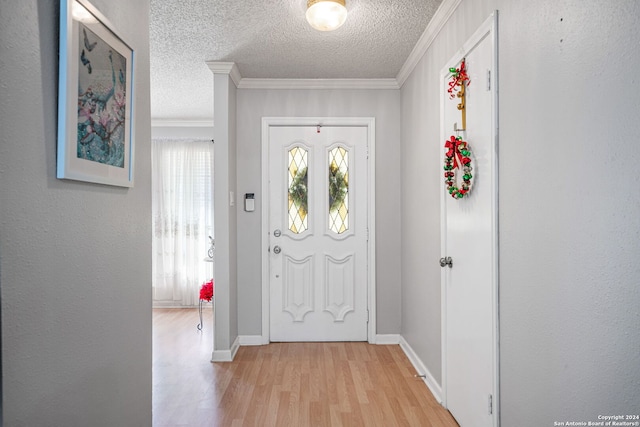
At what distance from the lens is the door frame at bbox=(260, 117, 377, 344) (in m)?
3.78

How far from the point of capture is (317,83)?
378 cm

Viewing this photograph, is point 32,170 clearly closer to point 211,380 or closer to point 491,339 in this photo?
point 491,339

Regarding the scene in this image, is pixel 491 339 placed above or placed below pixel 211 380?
above

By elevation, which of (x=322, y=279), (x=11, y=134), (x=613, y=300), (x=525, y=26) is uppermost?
(x=525, y=26)

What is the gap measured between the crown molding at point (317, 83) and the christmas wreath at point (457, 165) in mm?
1740

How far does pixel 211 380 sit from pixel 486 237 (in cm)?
225

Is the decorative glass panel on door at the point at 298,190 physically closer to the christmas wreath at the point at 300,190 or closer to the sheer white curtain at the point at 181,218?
the christmas wreath at the point at 300,190

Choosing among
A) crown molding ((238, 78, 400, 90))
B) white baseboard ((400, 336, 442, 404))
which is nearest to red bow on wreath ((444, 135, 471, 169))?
white baseboard ((400, 336, 442, 404))

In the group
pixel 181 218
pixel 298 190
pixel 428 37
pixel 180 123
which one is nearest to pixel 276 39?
pixel 428 37

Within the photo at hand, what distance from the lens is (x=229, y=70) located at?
11.1ft

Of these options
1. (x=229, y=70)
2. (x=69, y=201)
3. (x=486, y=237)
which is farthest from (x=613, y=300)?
(x=229, y=70)

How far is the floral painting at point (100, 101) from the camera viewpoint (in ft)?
3.92

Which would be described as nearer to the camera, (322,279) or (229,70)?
(229,70)

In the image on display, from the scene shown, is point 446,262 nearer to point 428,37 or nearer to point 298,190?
point 428,37
